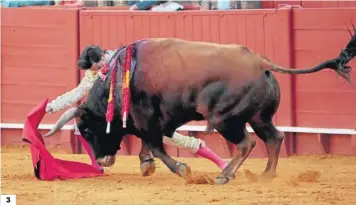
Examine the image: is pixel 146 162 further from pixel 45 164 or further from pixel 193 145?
pixel 45 164

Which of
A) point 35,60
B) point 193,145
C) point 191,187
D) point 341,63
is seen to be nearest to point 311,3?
point 35,60

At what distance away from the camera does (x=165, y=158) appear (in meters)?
9.00

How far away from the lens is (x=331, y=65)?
8.71 meters

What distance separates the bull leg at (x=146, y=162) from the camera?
9461 millimetres

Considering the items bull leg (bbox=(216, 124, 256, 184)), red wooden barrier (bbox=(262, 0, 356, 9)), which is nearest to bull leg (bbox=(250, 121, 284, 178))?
bull leg (bbox=(216, 124, 256, 184))

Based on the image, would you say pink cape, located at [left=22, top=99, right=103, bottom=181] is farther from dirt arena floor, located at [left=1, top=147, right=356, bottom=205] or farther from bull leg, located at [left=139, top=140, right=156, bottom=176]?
bull leg, located at [left=139, top=140, right=156, bottom=176]

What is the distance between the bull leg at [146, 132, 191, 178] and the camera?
8898 mm

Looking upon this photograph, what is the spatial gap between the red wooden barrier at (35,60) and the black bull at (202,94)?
8.43ft

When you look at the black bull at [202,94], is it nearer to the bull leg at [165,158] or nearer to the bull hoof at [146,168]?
the bull leg at [165,158]

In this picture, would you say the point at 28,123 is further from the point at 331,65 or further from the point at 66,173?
the point at 331,65

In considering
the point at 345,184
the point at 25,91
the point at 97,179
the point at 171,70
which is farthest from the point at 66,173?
the point at 25,91

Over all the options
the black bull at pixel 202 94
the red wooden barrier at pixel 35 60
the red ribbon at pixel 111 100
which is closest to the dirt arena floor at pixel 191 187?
the black bull at pixel 202 94

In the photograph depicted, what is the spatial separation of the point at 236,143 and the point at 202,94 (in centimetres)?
41

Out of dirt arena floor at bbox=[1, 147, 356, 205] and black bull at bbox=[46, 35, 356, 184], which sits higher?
black bull at bbox=[46, 35, 356, 184]
